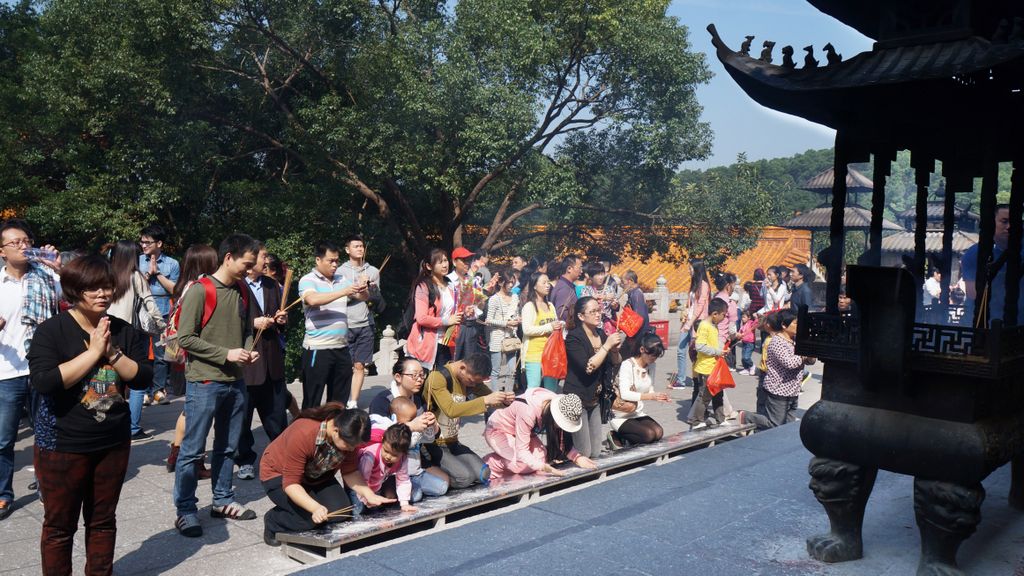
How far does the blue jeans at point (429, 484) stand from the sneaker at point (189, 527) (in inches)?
52.8

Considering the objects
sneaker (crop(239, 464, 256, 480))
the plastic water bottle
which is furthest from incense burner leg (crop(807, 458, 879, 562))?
the plastic water bottle

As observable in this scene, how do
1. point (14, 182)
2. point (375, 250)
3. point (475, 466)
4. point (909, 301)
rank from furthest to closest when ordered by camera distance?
1. point (375, 250)
2. point (14, 182)
3. point (475, 466)
4. point (909, 301)

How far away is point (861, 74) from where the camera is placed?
400 cm

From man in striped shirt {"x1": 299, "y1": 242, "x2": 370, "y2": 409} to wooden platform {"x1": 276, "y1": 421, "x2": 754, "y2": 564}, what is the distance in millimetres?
1838

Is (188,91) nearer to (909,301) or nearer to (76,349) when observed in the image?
(76,349)

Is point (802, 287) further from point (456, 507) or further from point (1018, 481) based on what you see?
point (456, 507)

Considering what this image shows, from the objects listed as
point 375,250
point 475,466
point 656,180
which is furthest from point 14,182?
point 475,466

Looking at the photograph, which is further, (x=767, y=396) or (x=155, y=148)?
(x=155, y=148)

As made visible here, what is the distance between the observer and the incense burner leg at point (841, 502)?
4074 mm

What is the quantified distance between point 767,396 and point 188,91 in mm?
11838

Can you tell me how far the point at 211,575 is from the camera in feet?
14.6

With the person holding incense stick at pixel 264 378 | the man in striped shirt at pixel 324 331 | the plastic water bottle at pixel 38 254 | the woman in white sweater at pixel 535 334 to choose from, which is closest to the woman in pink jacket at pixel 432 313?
the woman in white sweater at pixel 535 334

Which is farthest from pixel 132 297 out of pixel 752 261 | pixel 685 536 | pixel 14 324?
pixel 752 261

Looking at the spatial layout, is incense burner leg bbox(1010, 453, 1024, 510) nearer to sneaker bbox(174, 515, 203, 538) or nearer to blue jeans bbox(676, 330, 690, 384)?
sneaker bbox(174, 515, 203, 538)
